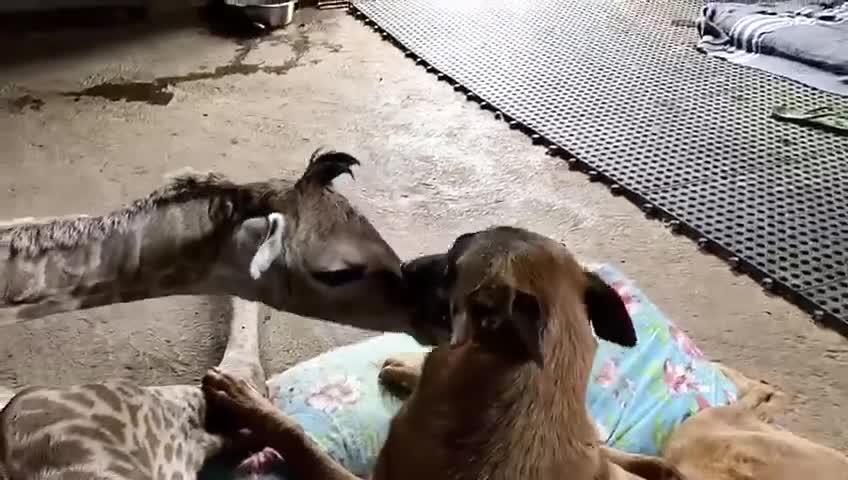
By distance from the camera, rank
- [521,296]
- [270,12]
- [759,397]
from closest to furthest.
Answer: [521,296], [759,397], [270,12]

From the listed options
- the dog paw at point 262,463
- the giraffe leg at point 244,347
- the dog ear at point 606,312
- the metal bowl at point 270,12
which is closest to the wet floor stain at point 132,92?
the metal bowl at point 270,12

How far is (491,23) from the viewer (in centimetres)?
534

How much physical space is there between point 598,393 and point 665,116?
2.02 meters

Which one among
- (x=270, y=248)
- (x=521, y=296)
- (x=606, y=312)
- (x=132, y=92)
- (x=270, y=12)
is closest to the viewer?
(x=521, y=296)

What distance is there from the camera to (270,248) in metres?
2.27

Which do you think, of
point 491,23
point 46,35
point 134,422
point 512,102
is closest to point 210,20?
point 46,35

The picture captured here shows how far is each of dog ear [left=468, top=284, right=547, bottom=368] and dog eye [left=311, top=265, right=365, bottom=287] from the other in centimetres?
66

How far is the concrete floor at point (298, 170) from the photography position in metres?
2.96

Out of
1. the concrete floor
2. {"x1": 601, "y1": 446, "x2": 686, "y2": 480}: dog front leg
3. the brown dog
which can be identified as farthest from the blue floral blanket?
the brown dog

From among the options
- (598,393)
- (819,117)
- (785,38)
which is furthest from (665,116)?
(598,393)

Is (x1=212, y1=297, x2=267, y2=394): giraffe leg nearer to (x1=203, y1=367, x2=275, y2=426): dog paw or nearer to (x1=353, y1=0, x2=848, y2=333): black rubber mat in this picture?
(x1=203, y1=367, x2=275, y2=426): dog paw

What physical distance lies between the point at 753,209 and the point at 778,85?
119 centimetres

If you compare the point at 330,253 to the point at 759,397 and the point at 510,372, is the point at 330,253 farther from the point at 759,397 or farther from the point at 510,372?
the point at 759,397

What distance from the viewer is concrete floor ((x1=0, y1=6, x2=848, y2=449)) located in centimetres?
296
